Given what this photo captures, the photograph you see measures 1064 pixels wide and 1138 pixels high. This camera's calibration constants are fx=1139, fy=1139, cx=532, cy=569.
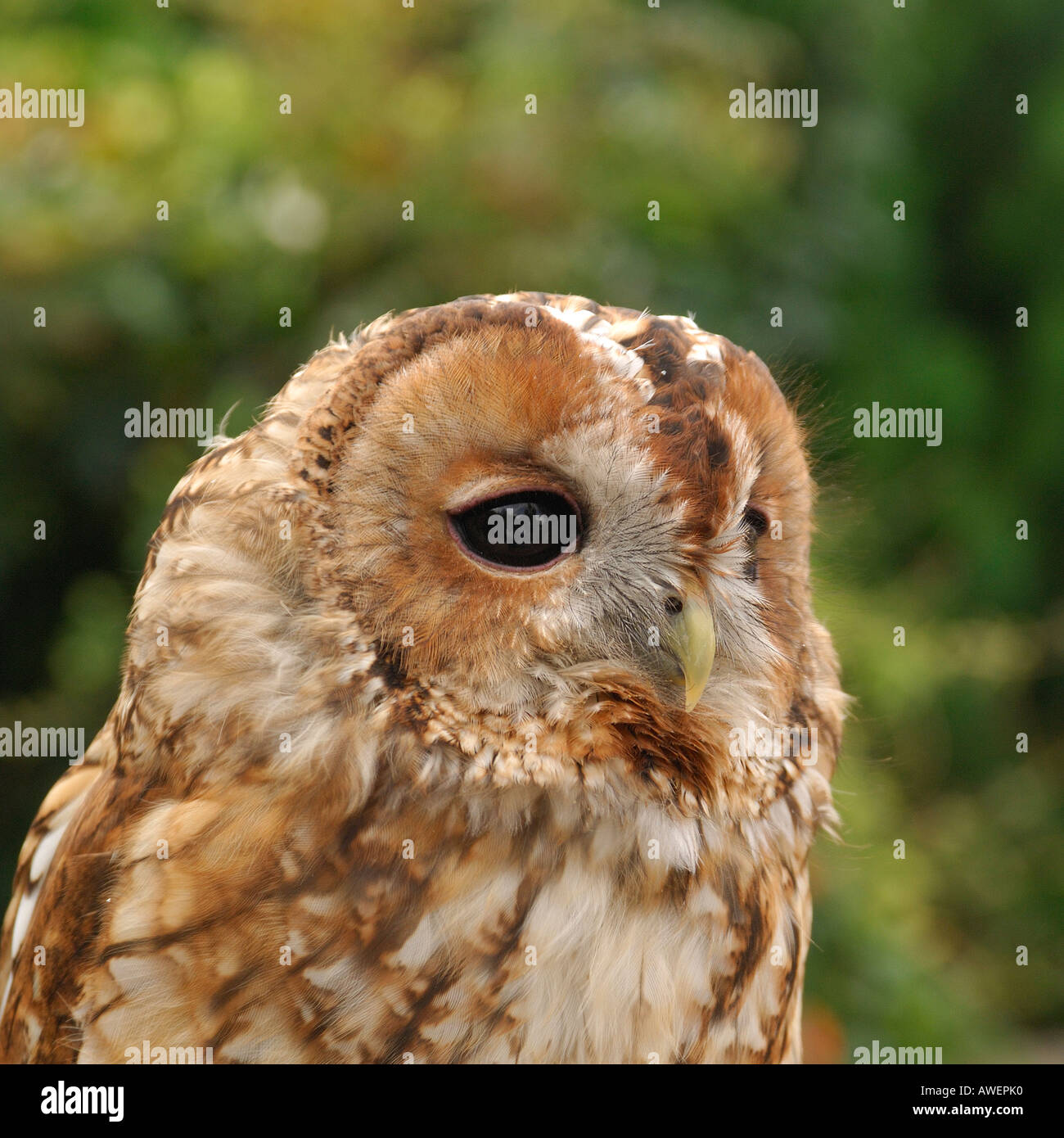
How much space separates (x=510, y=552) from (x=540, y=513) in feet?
0.16

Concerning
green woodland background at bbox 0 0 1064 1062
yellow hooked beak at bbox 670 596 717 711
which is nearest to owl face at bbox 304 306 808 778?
yellow hooked beak at bbox 670 596 717 711

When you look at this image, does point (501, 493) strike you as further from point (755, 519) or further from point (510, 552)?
point (755, 519)

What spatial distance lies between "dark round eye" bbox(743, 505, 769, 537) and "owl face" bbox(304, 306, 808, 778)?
3.0 inches

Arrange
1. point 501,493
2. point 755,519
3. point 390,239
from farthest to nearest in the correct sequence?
point 390,239 < point 755,519 < point 501,493

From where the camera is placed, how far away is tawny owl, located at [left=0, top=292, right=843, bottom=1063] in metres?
1.13

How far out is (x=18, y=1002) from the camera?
142 cm

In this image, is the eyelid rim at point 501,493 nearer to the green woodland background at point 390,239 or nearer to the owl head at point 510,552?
the owl head at point 510,552

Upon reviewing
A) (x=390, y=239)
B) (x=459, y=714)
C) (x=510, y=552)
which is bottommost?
(x=459, y=714)

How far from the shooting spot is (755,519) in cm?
129

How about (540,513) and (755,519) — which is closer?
(540,513)

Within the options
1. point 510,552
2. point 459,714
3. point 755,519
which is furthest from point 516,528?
point 755,519

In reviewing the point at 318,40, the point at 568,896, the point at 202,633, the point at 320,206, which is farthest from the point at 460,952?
the point at 318,40

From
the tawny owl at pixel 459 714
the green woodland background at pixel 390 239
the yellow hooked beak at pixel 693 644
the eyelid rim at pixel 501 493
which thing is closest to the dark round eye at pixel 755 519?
the tawny owl at pixel 459 714

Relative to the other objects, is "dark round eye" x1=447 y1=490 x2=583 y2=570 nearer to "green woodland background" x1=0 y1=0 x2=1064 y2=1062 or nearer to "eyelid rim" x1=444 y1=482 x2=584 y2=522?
"eyelid rim" x1=444 y1=482 x2=584 y2=522
